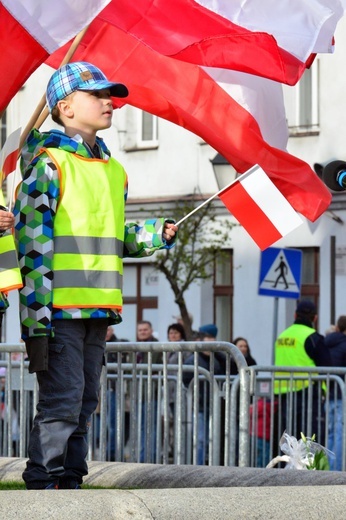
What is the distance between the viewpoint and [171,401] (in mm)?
10906

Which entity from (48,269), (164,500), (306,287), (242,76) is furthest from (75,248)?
(306,287)

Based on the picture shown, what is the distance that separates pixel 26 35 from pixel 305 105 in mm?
22393

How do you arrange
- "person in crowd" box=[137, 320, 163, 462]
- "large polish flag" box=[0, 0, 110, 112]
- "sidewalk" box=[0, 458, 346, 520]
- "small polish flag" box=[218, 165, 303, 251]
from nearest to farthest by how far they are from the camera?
"sidewalk" box=[0, 458, 346, 520] → "large polish flag" box=[0, 0, 110, 112] → "small polish flag" box=[218, 165, 303, 251] → "person in crowd" box=[137, 320, 163, 462]

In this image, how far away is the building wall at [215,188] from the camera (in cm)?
2914

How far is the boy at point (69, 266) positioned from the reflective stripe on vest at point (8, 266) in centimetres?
37

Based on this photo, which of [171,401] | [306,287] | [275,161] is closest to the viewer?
[275,161]

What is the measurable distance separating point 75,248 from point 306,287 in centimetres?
2289

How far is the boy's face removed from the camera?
279 inches

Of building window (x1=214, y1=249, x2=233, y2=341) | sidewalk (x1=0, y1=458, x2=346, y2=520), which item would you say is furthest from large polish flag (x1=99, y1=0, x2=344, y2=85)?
building window (x1=214, y1=249, x2=233, y2=341)

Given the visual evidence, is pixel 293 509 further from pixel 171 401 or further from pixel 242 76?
pixel 171 401

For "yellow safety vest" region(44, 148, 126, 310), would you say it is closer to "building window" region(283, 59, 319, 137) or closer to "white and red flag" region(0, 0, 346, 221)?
"white and red flag" region(0, 0, 346, 221)

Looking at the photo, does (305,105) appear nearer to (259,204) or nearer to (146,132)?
(146,132)

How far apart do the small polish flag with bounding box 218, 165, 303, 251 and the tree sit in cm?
1957

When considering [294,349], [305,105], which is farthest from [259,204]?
[305,105]
